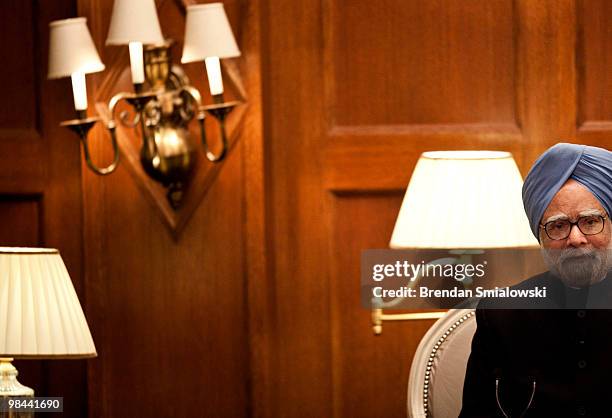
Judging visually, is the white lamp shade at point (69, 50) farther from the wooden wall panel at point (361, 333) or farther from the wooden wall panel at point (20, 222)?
the wooden wall panel at point (361, 333)

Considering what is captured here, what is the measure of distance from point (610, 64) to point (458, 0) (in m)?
0.43

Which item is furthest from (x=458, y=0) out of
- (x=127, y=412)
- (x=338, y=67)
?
(x=127, y=412)

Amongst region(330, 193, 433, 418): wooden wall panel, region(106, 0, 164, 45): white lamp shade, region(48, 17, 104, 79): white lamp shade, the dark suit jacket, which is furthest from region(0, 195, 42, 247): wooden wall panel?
the dark suit jacket

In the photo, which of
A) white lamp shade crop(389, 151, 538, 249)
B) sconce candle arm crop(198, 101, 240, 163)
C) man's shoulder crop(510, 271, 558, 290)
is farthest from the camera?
sconce candle arm crop(198, 101, 240, 163)

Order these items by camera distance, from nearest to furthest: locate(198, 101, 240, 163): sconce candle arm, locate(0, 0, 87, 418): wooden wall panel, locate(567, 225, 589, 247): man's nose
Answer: locate(567, 225, 589, 247): man's nose → locate(198, 101, 240, 163): sconce candle arm → locate(0, 0, 87, 418): wooden wall panel

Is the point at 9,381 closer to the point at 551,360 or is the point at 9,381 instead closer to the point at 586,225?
the point at 551,360

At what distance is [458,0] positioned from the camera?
10.4 feet

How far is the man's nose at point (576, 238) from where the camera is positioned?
6.58 feet

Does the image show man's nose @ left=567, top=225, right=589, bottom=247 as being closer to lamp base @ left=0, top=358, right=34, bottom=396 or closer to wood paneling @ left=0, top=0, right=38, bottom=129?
lamp base @ left=0, top=358, right=34, bottom=396

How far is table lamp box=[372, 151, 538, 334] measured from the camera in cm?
280

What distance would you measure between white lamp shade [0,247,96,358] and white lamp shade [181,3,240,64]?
64cm

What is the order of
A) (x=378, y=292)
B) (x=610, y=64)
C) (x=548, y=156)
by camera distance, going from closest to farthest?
(x=548, y=156) < (x=378, y=292) < (x=610, y=64)

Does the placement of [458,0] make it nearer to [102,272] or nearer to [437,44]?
[437,44]

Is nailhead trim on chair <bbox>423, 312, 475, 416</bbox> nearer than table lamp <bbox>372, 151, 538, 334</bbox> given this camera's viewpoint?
Yes
